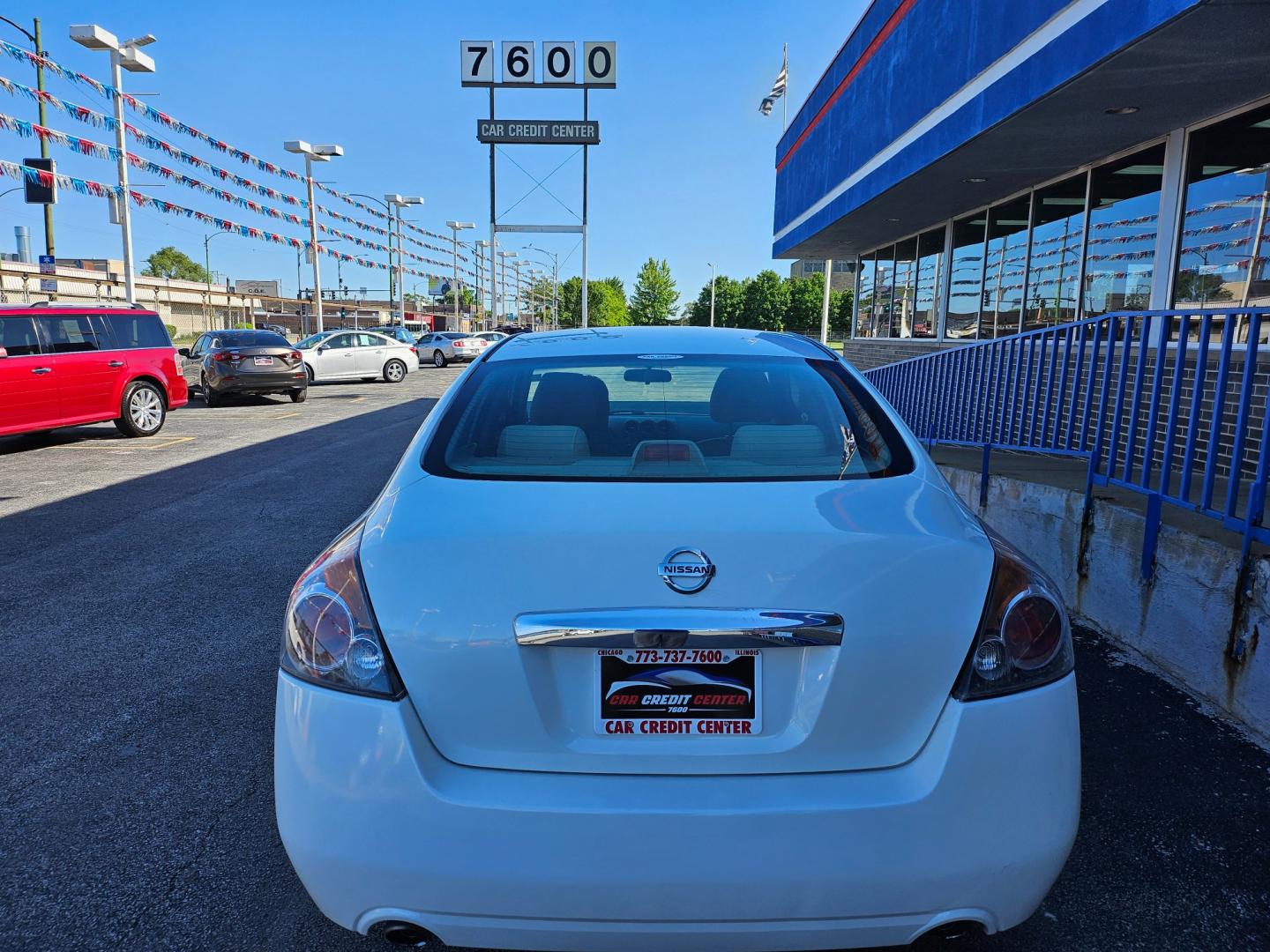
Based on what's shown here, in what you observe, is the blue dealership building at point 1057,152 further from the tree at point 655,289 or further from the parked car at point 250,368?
the tree at point 655,289

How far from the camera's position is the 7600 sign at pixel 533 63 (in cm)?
3150

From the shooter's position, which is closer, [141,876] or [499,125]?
[141,876]

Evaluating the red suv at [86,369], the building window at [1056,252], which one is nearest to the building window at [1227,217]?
the building window at [1056,252]

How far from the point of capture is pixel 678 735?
177 cm

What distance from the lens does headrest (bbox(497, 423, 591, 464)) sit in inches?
93.9

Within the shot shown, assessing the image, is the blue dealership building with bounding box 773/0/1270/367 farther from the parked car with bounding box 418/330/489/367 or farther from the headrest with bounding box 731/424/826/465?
the parked car with bounding box 418/330/489/367

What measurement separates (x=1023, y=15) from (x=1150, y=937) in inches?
303

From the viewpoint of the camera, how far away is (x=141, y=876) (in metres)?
2.54

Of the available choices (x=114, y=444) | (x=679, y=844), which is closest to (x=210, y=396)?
(x=114, y=444)

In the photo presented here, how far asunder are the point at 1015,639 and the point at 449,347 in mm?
37984

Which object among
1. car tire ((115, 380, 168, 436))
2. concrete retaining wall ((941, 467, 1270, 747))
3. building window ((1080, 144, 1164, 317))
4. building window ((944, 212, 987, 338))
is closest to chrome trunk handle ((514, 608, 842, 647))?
concrete retaining wall ((941, 467, 1270, 747))

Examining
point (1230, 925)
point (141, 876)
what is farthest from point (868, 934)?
point (141, 876)

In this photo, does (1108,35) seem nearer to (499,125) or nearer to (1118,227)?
(1118,227)

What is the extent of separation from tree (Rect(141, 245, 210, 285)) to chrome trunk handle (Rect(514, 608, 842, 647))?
137 metres
